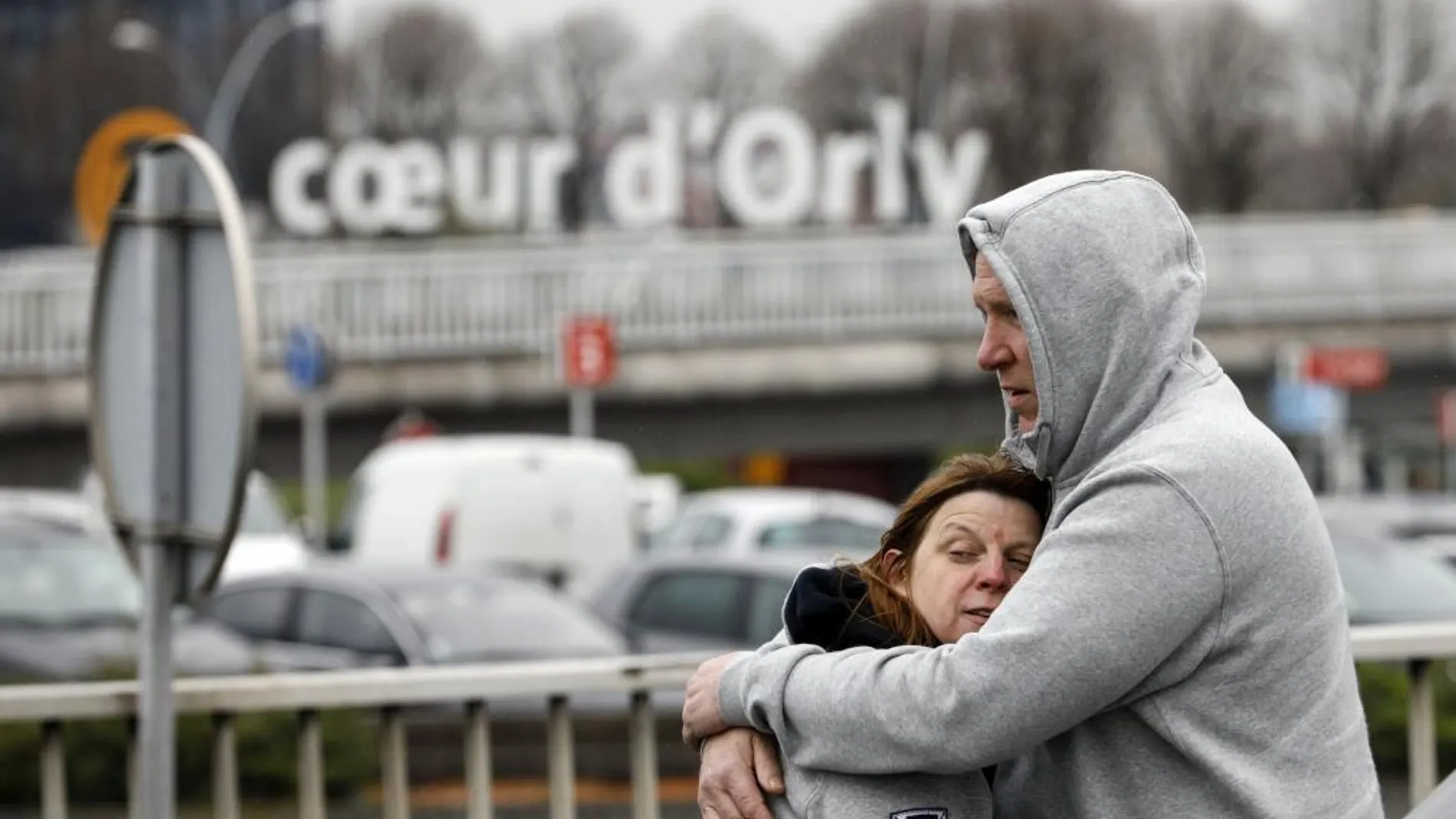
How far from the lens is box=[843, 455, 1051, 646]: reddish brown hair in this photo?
268 cm

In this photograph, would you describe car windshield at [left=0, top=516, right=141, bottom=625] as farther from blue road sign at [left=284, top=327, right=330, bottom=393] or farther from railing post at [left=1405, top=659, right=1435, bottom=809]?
blue road sign at [left=284, top=327, right=330, bottom=393]

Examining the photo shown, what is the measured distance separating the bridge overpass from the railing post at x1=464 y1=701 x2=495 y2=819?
30.0 m

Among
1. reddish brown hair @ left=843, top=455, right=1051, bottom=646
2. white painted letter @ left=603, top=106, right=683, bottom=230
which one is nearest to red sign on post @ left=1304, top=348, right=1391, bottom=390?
white painted letter @ left=603, top=106, right=683, bottom=230

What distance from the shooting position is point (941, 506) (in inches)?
107

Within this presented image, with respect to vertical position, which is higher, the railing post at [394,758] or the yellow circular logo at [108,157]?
the railing post at [394,758]

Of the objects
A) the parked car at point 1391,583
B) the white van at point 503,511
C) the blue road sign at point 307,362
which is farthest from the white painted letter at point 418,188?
the parked car at point 1391,583

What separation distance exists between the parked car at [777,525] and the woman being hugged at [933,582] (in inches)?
682

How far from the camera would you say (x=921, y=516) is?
2738 mm

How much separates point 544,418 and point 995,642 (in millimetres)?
34366

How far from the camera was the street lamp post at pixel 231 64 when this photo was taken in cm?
4666

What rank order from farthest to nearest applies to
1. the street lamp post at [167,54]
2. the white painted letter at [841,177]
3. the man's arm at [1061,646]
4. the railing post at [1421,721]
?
1. the street lamp post at [167,54]
2. the white painted letter at [841,177]
3. the railing post at [1421,721]
4. the man's arm at [1061,646]

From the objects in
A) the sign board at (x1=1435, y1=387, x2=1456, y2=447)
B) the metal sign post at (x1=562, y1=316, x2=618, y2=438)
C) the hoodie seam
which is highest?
the hoodie seam

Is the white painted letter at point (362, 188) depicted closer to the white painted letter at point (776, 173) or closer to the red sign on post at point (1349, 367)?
the white painted letter at point (776, 173)

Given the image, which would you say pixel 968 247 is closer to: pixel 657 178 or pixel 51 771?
pixel 51 771
